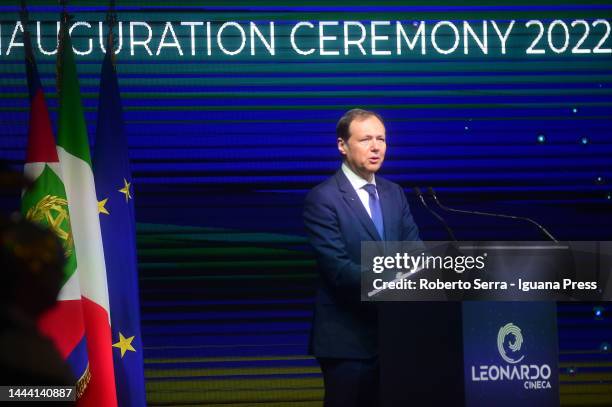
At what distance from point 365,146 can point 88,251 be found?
1.51 m

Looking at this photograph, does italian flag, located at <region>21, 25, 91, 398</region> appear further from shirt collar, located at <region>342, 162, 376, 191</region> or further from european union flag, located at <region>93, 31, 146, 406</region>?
shirt collar, located at <region>342, 162, 376, 191</region>

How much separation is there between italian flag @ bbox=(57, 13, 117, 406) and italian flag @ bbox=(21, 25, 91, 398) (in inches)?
4.8

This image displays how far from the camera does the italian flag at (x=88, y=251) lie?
172 inches

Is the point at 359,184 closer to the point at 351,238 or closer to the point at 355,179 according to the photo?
the point at 355,179

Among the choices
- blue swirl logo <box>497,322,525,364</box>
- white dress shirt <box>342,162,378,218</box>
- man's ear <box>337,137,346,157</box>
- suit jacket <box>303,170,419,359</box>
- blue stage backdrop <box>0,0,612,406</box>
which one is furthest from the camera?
blue stage backdrop <box>0,0,612,406</box>

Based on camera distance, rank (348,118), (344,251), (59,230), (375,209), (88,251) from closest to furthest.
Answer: (59,230)
(88,251)
(344,251)
(375,209)
(348,118)

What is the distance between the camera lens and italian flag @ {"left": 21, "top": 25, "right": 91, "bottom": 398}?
4.14 m

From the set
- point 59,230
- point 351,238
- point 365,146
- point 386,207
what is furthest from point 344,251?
point 59,230

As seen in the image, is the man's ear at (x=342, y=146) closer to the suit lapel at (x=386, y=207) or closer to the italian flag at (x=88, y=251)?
the suit lapel at (x=386, y=207)

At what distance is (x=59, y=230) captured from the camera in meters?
4.14

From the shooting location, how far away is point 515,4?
517 centimetres

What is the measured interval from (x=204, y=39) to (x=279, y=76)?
0.45 m

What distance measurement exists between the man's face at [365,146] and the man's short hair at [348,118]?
16 mm

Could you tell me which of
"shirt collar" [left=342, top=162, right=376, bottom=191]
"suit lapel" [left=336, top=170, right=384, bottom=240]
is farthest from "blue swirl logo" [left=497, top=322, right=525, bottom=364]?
"shirt collar" [left=342, top=162, right=376, bottom=191]
